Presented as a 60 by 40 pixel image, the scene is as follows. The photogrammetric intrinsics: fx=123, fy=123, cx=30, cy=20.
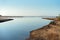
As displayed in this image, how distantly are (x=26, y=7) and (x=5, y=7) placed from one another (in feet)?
2.27

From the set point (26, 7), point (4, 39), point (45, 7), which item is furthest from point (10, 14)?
point (45, 7)

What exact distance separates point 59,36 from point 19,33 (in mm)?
1567

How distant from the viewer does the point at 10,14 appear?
411 cm

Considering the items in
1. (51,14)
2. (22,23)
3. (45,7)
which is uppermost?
(45,7)

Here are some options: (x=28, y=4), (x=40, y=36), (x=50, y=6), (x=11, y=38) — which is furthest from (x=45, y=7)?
(x=11, y=38)

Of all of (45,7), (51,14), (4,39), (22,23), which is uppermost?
(45,7)

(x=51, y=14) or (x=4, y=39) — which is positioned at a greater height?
(x=51, y=14)

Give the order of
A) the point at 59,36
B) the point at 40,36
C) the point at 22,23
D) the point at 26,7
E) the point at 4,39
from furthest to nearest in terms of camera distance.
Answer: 1. the point at 22,23
2. the point at 26,7
3. the point at 4,39
4. the point at 40,36
5. the point at 59,36

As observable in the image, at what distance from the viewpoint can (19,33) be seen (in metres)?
4.14

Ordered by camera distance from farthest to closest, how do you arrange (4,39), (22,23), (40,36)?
(22,23) → (4,39) → (40,36)

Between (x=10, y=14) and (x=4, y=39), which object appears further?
(x=10, y=14)

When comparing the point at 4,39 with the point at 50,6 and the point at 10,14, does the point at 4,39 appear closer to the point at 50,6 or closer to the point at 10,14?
the point at 10,14

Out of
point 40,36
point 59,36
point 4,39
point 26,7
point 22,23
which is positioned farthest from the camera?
point 22,23

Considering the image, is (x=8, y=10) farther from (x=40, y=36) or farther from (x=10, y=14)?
(x=40, y=36)
